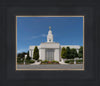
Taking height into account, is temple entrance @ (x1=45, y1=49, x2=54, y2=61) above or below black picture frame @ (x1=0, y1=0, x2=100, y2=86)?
below

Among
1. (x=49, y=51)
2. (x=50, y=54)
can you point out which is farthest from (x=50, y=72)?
(x=49, y=51)

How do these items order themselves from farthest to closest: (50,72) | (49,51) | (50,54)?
1. (49,51)
2. (50,54)
3. (50,72)

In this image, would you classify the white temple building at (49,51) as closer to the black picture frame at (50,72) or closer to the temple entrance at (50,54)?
the temple entrance at (50,54)

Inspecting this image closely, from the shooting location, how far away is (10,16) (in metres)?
1.90

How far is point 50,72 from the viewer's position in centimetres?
183

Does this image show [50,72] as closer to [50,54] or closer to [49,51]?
[50,54]

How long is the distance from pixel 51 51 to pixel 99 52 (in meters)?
11.9

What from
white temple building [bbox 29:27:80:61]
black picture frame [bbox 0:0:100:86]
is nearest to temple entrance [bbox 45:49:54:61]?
white temple building [bbox 29:27:80:61]

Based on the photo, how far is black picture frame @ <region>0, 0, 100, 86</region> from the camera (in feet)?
5.85

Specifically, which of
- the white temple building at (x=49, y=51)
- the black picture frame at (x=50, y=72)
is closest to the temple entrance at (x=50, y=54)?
the white temple building at (x=49, y=51)

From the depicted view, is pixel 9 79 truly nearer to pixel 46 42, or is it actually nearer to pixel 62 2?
pixel 62 2

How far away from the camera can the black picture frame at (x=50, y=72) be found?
1.78 m

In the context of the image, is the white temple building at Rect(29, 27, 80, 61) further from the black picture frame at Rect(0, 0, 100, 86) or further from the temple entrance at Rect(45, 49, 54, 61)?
the black picture frame at Rect(0, 0, 100, 86)

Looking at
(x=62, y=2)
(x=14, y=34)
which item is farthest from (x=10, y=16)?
(x=62, y=2)
